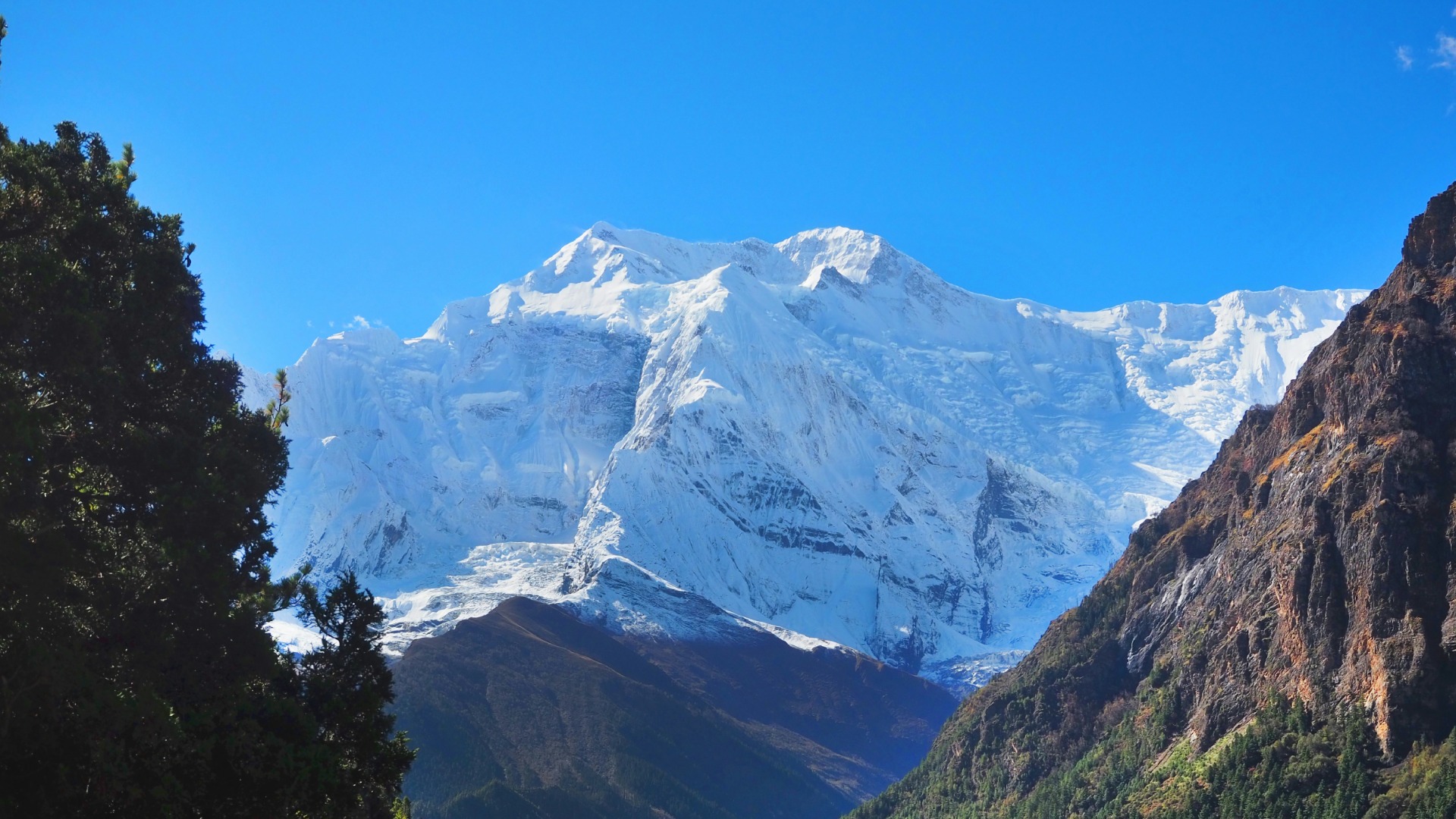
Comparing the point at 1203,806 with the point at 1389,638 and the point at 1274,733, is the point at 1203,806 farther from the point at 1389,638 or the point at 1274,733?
the point at 1389,638

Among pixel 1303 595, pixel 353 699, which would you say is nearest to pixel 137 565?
pixel 353 699

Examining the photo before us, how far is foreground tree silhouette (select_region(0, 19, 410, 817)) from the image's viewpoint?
127 feet

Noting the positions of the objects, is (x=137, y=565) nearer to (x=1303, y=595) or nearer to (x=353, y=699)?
(x=353, y=699)

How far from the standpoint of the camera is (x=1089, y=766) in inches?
6614

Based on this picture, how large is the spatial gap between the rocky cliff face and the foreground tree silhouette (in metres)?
101

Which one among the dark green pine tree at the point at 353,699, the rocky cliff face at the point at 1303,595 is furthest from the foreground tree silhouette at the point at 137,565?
the rocky cliff face at the point at 1303,595

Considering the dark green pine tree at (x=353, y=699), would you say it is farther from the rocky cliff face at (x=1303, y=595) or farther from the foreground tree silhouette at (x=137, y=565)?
the rocky cliff face at (x=1303, y=595)

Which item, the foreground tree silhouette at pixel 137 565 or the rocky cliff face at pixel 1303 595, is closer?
the foreground tree silhouette at pixel 137 565

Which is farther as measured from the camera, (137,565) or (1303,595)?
(1303,595)

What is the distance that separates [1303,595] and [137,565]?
121m

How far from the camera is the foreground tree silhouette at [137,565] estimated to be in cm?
3856

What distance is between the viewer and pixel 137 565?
150 ft

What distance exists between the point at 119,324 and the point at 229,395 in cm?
490

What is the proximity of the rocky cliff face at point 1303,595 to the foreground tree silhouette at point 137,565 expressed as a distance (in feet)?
331
